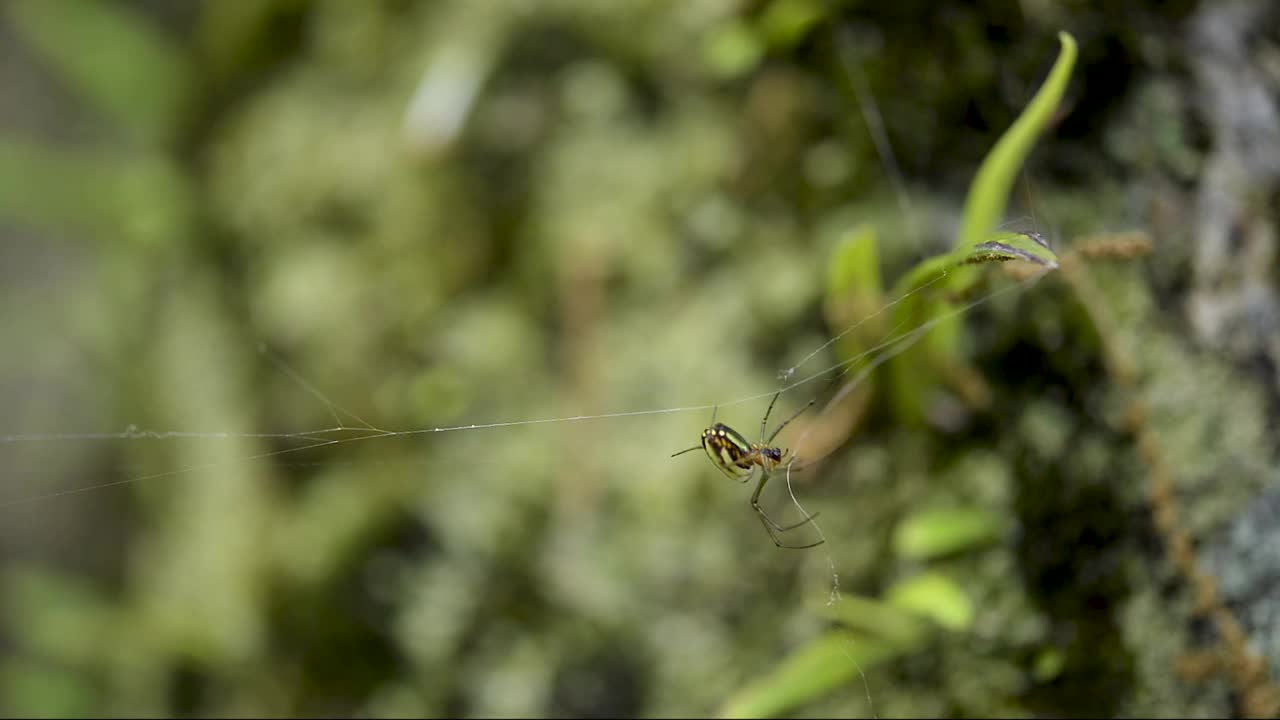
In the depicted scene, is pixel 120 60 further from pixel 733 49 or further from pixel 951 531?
pixel 951 531

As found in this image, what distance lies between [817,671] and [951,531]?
0.57ft

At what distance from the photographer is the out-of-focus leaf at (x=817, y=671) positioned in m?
0.70

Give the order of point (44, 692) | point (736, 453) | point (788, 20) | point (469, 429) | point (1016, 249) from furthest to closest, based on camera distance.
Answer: point (44, 692) → point (469, 429) → point (788, 20) → point (736, 453) → point (1016, 249)

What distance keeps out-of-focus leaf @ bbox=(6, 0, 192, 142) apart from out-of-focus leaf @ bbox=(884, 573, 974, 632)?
136 cm

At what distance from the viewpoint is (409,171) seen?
1128mm

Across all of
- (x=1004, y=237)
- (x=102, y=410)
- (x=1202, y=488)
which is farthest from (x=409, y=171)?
(x=1202, y=488)

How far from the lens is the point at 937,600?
0.69m

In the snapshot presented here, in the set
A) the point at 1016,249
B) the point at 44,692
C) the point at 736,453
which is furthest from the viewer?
the point at 44,692

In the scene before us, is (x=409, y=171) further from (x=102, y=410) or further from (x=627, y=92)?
(x=102, y=410)

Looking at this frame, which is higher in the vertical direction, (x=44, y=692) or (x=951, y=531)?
(x=44, y=692)

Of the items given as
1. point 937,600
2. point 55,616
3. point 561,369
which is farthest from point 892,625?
point 55,616

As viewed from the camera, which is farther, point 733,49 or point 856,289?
point 733,49

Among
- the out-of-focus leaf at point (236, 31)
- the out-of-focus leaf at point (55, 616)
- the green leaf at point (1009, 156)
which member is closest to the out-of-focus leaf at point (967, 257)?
the green leaf at point (1009, 156)

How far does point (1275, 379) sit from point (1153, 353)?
8cm
